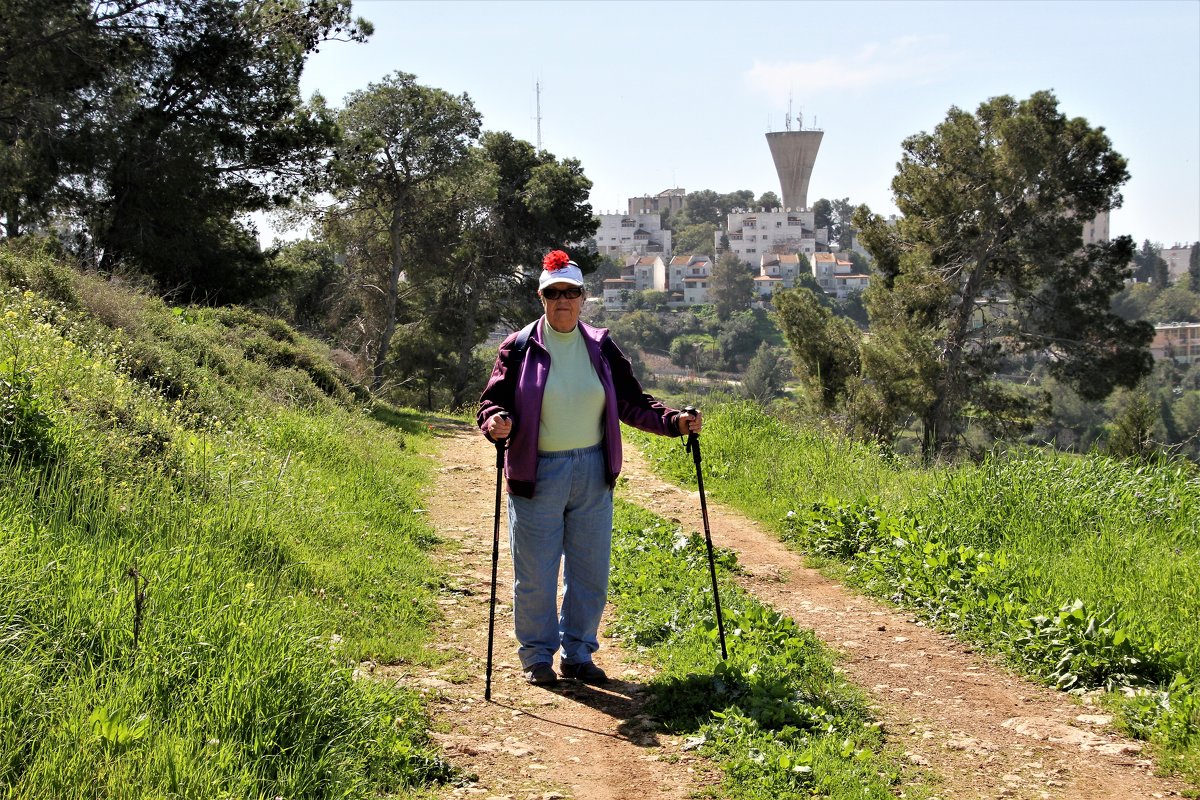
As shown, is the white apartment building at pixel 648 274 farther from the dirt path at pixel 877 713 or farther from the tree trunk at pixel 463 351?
the dirt path at pixel 877 713

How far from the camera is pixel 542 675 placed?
5641mm

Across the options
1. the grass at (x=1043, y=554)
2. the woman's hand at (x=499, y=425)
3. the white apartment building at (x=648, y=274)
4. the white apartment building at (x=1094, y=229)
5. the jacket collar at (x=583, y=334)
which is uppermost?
the white apartment building at (x=648, y=274)

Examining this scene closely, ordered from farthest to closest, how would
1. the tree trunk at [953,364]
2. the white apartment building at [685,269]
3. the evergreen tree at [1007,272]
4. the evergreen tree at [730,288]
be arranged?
the white apartment building at [685,269] < the evergreen tree at [730,288] < the tree trunk at [953,364] < the evergreen tree at [1007,272]

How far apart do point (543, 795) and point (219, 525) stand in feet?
9.26

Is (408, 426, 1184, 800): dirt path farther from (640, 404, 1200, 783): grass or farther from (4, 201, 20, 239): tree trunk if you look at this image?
(4, 201, 20, 239): tree trunk

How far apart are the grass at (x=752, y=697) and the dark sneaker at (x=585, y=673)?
0.32 m

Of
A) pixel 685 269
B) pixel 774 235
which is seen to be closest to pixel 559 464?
pixel 685 269

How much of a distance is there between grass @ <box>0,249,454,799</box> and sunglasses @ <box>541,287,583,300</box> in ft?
6.60

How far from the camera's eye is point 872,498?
8.80 meters

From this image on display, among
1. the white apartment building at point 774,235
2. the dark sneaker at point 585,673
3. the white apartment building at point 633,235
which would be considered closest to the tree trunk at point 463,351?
the dark sneaker at point 585,673

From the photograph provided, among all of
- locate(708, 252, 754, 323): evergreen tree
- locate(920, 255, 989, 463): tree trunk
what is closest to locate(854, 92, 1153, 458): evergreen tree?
locate(920, 255, 989, 463): tree trunk

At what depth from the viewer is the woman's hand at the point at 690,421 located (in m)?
5.73

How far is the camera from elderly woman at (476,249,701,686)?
5.59 metres

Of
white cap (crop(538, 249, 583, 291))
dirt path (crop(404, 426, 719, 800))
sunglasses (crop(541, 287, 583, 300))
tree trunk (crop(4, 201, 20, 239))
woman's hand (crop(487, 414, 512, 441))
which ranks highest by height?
tree trunk (crop(4, 201, 20, 239))
